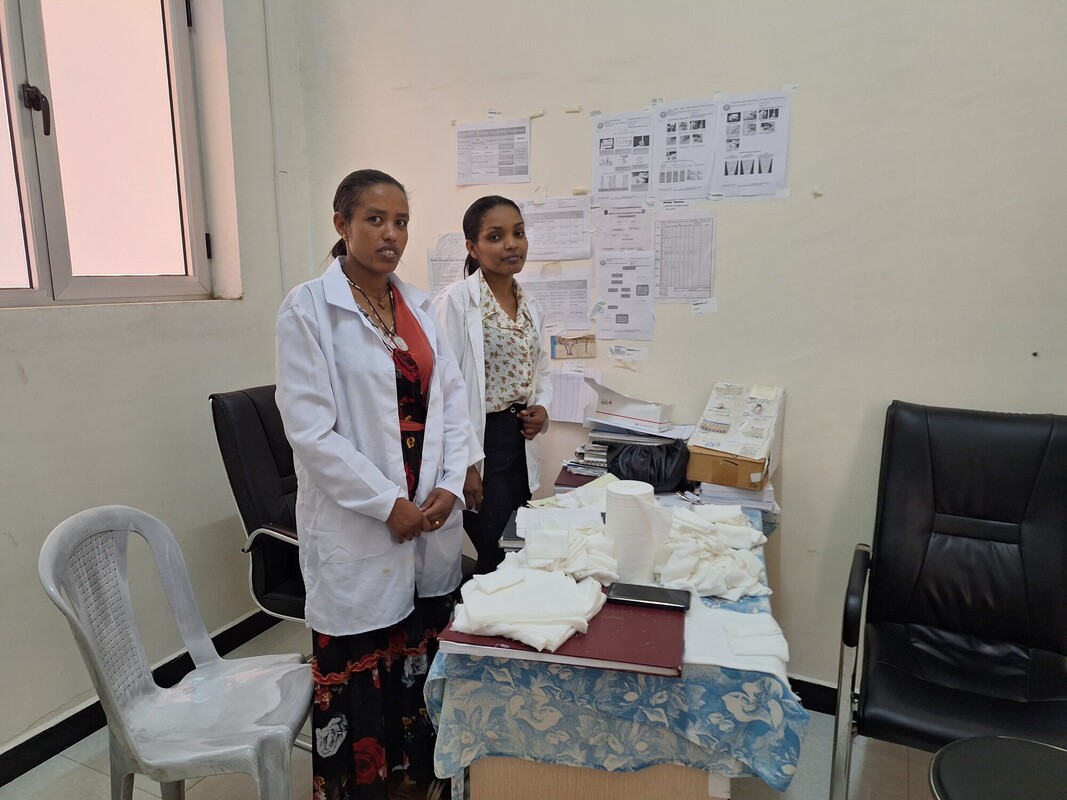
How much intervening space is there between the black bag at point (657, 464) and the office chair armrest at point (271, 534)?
988mm

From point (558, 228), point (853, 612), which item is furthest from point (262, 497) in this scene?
point (853, 612)

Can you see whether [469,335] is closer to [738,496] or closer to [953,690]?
[738,496]

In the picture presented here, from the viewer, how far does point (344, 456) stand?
4.80 ft

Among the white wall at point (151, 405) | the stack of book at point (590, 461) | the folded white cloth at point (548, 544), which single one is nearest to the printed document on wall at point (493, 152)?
the white wall at point (151, 405)

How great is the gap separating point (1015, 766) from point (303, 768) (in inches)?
70.8

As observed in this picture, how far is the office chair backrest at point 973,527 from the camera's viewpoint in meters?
1.70

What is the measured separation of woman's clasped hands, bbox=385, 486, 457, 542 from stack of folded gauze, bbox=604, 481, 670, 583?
462 millimetres

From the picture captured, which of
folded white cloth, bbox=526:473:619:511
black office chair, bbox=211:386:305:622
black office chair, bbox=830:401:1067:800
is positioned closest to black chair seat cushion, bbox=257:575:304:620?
black office chair, bbox=211:386:305:622

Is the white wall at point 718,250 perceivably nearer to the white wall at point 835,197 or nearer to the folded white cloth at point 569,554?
the white wall at point 835,197

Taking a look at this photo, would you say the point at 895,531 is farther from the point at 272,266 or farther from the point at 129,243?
the point at 129,243

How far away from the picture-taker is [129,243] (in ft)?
7.83

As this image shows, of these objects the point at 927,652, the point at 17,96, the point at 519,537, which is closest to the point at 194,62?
the point at 17,96

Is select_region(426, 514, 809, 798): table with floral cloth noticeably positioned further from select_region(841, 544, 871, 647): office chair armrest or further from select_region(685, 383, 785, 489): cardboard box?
select_region(685, 383, 785, 489): cardboard box

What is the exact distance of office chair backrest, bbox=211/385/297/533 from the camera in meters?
2.05
